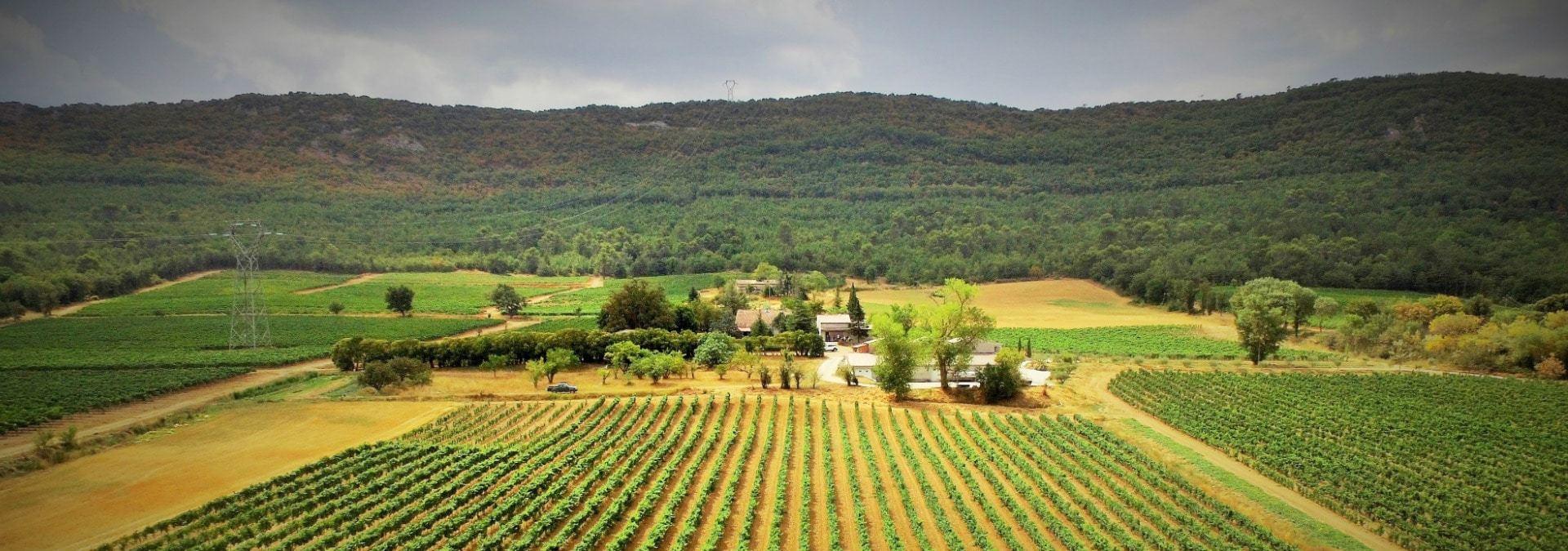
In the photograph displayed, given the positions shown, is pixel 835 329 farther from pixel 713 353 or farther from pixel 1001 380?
pixel 1001 380

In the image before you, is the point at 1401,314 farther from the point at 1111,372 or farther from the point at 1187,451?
the point at 1187,451

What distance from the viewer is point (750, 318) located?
72.8 metres

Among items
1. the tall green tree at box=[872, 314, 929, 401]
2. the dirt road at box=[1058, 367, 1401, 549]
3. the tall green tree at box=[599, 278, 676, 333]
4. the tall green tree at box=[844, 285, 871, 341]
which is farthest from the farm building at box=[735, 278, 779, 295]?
the tall green tree at box=[872, 314, 929, 401]

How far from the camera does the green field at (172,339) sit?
2126 inches

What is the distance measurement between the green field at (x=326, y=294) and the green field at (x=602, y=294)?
222 inches

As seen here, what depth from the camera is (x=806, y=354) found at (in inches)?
2442

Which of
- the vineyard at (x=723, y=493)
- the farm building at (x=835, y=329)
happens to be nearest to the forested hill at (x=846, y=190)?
the farm building at (x=835, y=329)

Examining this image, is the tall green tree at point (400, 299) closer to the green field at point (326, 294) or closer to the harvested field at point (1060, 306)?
the green field at point (326, 294)

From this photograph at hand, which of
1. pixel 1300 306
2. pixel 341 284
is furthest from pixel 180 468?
pixel 1300 306

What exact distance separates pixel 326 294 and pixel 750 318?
54085mm

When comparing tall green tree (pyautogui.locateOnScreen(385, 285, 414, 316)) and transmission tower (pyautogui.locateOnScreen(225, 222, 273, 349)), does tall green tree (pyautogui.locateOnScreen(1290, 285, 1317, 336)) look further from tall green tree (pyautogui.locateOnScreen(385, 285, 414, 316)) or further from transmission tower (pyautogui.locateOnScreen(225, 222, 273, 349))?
transmission tower (pyautogui.locateOnScreen(225, 222, 273, 349))

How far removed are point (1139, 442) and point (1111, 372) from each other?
1874 centimetres

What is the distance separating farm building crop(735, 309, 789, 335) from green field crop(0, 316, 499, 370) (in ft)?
83.9

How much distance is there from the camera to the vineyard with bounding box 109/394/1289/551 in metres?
25.7
